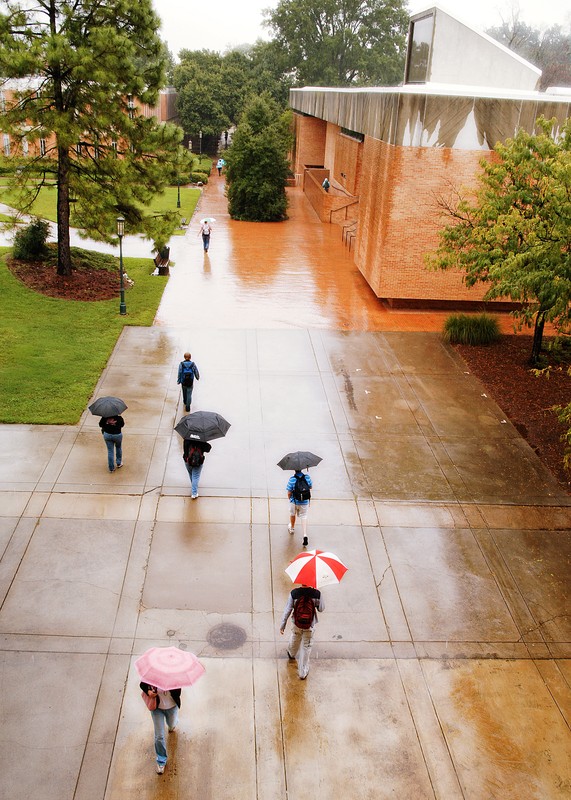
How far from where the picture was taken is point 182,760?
6.32 metres

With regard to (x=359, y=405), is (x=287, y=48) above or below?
above

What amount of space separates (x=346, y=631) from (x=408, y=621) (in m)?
0.83

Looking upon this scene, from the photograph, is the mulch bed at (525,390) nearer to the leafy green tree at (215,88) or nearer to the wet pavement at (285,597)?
the wet pavement at (285,597)

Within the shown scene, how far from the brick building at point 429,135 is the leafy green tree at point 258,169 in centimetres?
994

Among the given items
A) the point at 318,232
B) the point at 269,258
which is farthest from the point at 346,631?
the point at 318,232

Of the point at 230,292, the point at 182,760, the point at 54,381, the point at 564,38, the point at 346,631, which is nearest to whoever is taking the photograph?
the point at 182,760

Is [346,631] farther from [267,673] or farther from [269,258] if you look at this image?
[269,258]

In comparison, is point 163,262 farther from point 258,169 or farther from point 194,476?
point 194,476

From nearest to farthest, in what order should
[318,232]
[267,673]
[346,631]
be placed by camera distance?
[267,673] → [346,631] → [318,232]

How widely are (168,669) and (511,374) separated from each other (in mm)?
12849

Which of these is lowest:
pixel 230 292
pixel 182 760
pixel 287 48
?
pixel 182 760

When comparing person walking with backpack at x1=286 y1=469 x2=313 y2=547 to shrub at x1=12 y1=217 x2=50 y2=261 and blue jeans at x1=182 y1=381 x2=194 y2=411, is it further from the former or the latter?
shrub at x1=12 y1=217 x2=50 y2=261

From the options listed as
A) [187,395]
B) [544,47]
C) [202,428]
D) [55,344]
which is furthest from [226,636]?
[544,47]

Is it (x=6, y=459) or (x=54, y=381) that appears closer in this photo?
(x=6, y=459)
